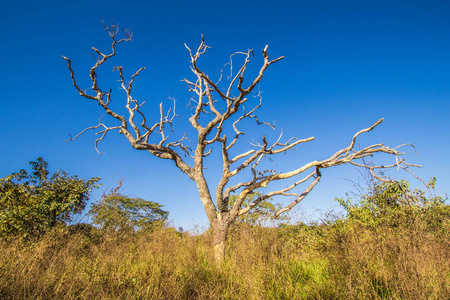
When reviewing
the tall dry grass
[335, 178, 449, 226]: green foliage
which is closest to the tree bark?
the tall dry grass

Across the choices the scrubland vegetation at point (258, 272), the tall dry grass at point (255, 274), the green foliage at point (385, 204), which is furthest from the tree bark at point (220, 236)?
the green foliage at point (385, 204)

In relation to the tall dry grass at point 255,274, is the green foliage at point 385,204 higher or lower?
higher

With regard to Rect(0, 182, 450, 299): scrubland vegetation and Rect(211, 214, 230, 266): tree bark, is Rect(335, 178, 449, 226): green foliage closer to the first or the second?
Rect(0, 182, 450, 299): scrubland vegetation

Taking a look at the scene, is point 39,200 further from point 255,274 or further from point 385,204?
point 385,204

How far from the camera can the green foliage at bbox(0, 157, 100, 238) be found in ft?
24.6

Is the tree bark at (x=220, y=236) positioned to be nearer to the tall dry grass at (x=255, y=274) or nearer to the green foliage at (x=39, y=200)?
the tall dry grass at (x=255, y=274)

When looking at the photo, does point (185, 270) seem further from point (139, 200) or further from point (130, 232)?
point (139, 200)

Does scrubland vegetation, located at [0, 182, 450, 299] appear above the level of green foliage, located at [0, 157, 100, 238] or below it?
below

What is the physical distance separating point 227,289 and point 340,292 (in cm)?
152

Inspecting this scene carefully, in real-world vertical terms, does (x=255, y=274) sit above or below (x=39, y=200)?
below

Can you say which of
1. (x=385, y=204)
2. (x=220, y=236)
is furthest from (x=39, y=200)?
(x=385, y=204)

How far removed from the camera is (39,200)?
8172 mm

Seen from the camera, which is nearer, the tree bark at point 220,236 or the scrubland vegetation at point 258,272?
the scrubland vegetation at point 258,272

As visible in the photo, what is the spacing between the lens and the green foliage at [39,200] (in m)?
7.50
